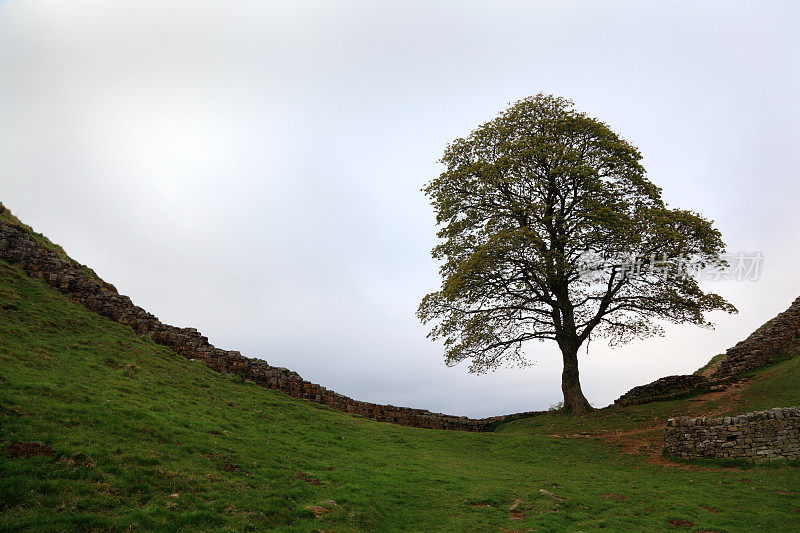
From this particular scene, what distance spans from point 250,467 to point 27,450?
550 cm

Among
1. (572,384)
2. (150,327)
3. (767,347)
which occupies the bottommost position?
(572,384)

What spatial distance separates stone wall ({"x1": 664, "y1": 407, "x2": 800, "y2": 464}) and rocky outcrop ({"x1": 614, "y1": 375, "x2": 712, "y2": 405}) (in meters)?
12.4

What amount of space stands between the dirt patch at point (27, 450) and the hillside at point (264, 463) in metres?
0.03

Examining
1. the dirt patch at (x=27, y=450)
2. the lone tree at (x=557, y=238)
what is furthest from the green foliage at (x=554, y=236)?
the dirt patch at (x=27, y=450)

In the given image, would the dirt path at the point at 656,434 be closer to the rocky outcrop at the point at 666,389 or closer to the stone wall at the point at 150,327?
the rocky outcrop at the point at 666,389

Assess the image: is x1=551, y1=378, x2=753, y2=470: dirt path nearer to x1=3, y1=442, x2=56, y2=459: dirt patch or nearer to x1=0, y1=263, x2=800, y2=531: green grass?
x1=0, y1=263, x2=800, y2=531: green grass

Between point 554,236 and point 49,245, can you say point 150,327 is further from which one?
point 554,236

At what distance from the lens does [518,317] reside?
29734 mm

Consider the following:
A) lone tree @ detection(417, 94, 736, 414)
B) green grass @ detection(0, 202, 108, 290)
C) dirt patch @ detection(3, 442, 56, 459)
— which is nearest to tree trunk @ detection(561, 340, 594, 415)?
lone tree @ detection(417, 94, 736, 414)

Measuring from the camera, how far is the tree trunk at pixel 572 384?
2870 cm

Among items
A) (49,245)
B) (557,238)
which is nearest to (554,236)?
(557,238)

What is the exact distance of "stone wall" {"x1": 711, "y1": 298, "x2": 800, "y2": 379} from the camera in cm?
3155

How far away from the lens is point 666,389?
32312 millimetres

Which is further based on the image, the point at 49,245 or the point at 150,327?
the point at 49,245
